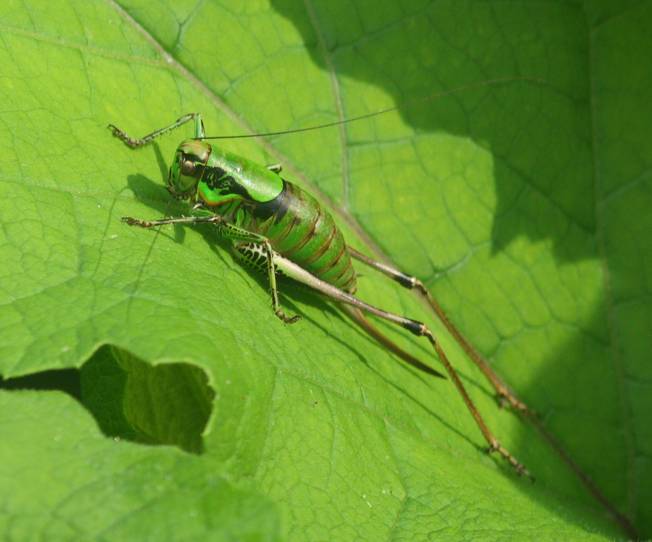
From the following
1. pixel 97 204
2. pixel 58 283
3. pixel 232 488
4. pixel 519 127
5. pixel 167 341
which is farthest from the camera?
pixel 519 127

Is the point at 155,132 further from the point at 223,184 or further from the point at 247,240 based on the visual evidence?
the point at 247,240

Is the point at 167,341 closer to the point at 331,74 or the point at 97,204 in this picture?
the point at 97,204

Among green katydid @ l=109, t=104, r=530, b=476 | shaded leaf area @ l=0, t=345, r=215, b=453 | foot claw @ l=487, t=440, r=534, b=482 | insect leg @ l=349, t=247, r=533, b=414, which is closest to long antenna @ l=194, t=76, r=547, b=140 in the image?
green katydid @ l=109, t=104, r=530, b=476

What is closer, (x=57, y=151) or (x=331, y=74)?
(x=57, y=151)

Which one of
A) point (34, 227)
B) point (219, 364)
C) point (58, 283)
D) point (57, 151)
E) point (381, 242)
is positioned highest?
point (57, 151)

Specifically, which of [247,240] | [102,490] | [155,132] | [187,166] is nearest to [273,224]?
[247,240]

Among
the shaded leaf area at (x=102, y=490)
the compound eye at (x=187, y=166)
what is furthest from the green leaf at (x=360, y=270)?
the compound eye at (x=187, y=166)

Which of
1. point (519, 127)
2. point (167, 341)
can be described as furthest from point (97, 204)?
point (519, 127)

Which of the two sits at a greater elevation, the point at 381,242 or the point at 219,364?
the point at 219,364
